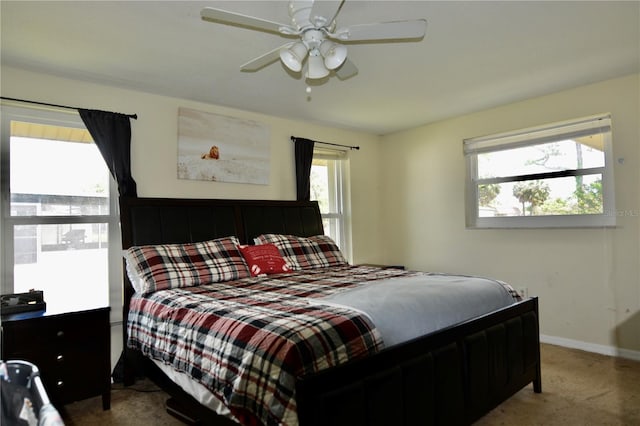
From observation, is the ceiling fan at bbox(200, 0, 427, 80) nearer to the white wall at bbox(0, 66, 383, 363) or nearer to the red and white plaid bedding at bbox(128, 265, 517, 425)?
the red and white plaid bedding at bbox(128, 265, 517, 425)

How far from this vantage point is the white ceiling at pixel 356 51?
2.13 m

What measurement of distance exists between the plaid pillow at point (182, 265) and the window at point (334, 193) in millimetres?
1723

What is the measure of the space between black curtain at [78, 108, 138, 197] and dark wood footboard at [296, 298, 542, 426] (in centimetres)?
242

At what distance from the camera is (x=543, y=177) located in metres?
3.72

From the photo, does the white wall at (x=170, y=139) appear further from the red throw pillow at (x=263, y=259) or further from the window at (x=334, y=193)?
the red throw pillow at (x=263, y=259)

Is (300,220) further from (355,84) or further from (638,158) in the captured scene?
(638,158)

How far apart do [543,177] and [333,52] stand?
2.69 metres

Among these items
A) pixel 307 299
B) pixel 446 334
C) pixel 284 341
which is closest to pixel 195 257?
pixel 307 299

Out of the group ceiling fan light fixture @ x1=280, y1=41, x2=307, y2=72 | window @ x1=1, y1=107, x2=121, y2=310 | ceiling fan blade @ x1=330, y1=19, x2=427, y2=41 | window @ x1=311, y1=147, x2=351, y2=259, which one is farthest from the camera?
window @ x1=311, y1=147, x2=351, y2=259

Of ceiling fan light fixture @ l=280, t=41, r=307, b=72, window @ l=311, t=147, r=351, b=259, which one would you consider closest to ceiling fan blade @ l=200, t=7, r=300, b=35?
ceiling fan light fixture @ l=280, t=41, r=307, b=72

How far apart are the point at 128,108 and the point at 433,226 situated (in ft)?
11.0

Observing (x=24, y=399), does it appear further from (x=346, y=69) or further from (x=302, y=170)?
(x=302, y=170)

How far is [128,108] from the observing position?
3.25 metres

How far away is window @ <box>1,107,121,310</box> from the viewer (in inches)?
109
